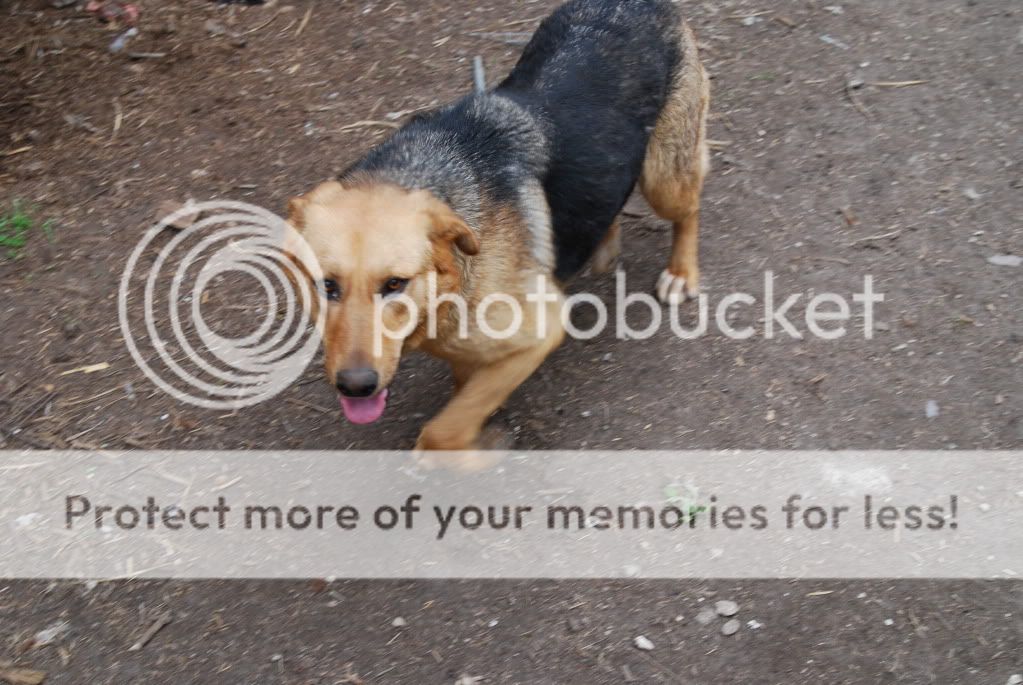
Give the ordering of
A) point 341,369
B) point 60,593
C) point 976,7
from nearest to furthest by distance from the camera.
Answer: point 341,369 < point 60,593 < point 976,7

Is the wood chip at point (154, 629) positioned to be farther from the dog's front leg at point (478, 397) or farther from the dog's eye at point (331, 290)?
the dog's eye at point (331, 290)

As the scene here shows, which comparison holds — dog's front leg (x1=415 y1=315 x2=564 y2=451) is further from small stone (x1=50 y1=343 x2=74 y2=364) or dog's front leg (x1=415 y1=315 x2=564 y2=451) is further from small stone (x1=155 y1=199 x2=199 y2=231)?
small stone (x1=155 y1=199 x2=199 y2=231)

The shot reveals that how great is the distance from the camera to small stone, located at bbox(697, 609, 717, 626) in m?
3.41

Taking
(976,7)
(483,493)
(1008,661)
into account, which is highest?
(976,7)

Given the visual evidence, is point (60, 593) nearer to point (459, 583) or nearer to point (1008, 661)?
point (459, 583)

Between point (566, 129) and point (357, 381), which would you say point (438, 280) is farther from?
point (566, 129)

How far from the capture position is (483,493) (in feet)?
12.7

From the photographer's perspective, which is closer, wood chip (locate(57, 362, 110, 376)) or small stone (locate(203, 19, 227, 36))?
wood chip (locate(57, 362, 110, 376))

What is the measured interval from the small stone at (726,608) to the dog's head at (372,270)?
147 centimetres

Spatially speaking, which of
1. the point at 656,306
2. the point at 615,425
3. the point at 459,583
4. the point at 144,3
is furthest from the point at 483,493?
the point at 144,3

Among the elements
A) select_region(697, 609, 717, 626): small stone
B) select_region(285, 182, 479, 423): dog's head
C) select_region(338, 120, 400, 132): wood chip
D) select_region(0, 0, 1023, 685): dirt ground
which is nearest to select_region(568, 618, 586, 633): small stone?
select_region(0, 0, 1023, 685): dirt ground

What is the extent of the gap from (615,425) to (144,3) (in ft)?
14.9

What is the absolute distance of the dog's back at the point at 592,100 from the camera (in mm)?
3877

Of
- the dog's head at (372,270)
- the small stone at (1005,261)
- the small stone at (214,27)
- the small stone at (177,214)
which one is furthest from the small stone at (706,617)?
the small stone at (214,27)
